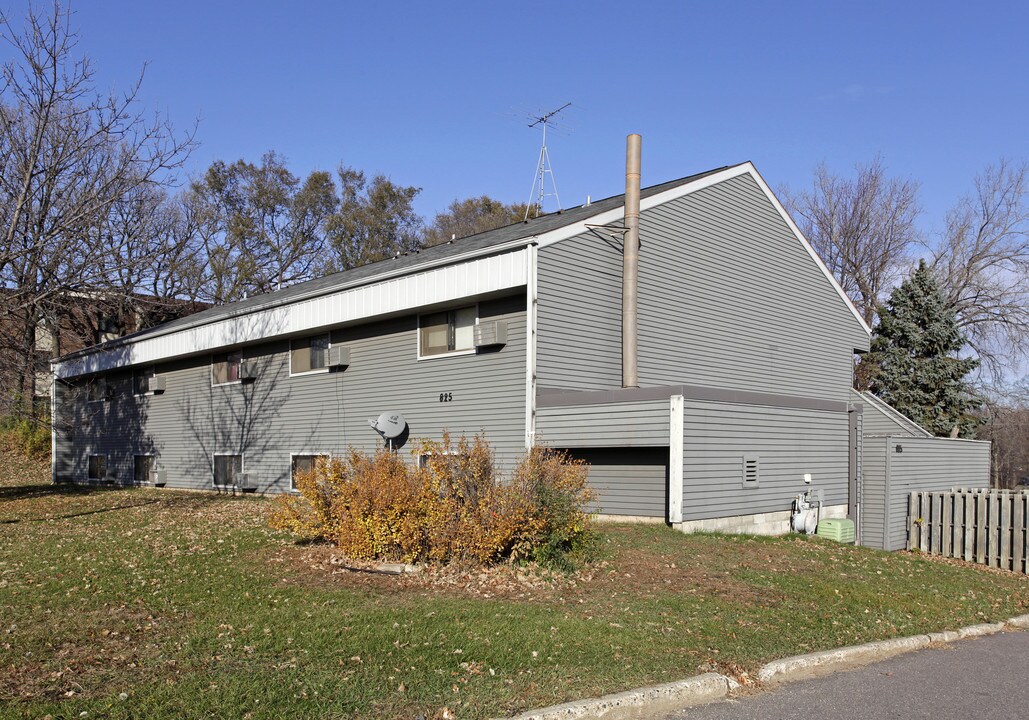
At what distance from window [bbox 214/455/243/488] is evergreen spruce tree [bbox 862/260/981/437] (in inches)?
819

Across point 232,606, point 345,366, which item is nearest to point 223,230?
point 345,366

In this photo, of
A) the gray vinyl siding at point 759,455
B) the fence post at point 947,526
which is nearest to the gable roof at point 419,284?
the gray vinyl siding at point 759,455

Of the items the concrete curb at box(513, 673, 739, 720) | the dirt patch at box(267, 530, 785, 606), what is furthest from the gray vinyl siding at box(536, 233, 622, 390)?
the concrete curb at box(513, 673, 739, 720)

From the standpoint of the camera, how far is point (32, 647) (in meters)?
6.61

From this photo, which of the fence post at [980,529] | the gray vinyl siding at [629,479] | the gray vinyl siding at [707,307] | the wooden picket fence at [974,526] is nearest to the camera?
the gray vinyl siding at [629,479]

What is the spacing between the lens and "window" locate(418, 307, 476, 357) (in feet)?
53.9

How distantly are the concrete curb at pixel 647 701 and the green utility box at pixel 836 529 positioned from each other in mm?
10650

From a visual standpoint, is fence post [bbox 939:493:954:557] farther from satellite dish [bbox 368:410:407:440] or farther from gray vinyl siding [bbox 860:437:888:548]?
satellite dish [bbox 368:410:407:440]

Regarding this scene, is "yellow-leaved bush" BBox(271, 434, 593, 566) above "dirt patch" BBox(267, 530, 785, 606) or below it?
above

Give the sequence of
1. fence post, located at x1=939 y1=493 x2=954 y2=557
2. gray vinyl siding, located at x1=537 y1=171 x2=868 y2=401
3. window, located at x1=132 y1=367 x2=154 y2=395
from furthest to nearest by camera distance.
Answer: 1. window, located at x1=132 y1=367 x2=154 y2=395
2. fence post, located at x1=939 y1=493 x2=954 y2=557
3. gray vinyl siding, located at x1=537 y1=171 x2=868 y2=401

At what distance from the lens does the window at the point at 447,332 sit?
16.4 m

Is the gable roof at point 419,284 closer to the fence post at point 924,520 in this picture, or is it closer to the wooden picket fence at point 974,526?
the fence post at point 924,520

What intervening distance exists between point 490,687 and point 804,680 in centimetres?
→ 261

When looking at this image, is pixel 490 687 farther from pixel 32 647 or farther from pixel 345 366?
pixel 345 366
